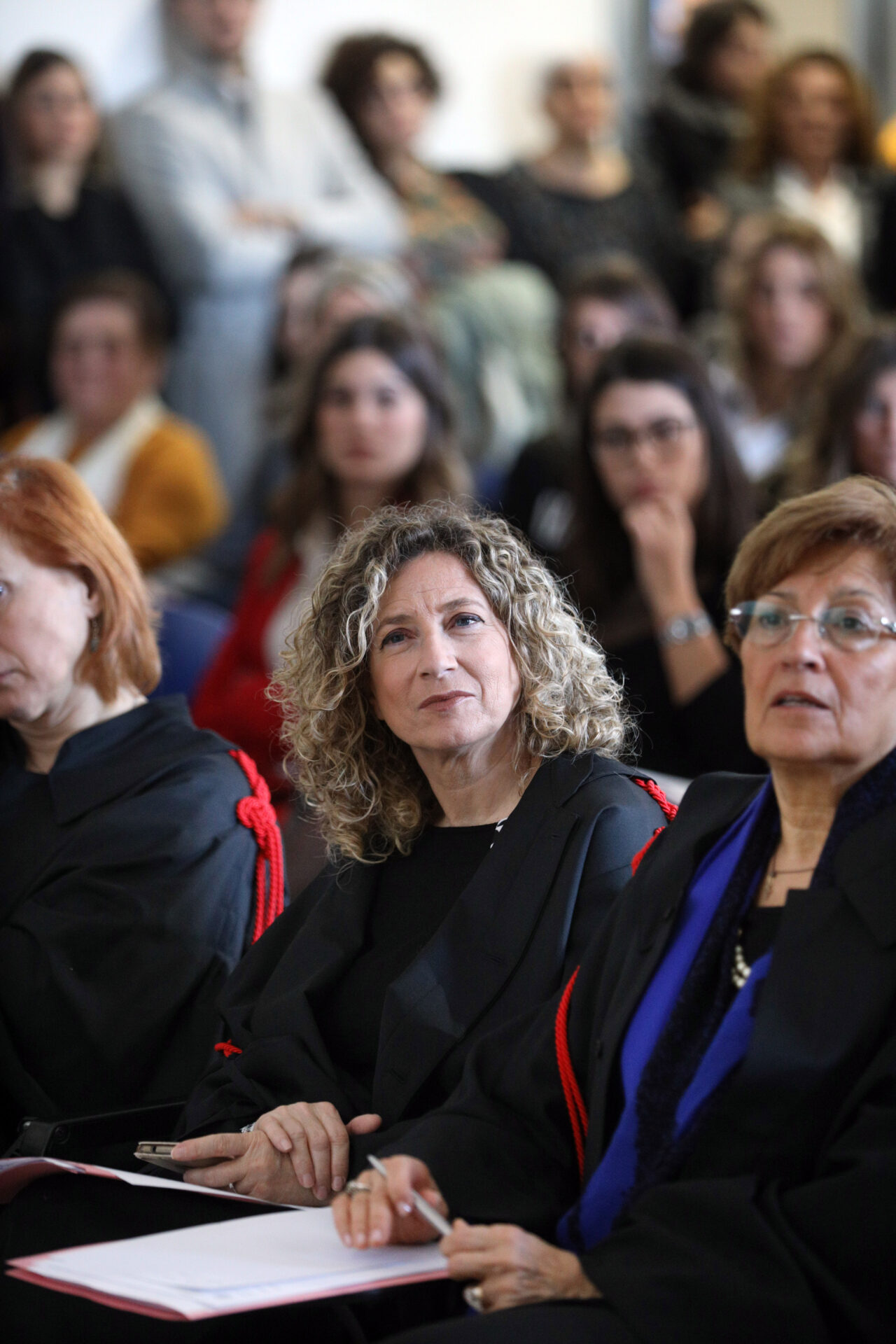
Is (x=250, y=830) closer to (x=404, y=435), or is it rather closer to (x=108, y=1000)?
(x=108, y=1000)

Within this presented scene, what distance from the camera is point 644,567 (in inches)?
119

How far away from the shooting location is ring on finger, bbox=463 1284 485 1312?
1428 millimetres

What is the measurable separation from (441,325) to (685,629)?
2.32 meters

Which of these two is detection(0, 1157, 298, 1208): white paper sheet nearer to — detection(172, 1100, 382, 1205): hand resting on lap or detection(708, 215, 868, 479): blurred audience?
detection(172, 1100, 382, 1205): hand resting on lap

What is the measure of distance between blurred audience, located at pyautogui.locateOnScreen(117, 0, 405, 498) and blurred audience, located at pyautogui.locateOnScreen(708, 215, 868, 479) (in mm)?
1466

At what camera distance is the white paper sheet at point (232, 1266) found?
→ 1337 millimetres

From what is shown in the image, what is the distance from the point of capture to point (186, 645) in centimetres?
340

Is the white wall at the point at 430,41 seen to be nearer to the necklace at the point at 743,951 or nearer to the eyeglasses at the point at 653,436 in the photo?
the eyeglasses at the point at 653,436

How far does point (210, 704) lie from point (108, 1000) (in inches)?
56.0

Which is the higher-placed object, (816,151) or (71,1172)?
(816,151)

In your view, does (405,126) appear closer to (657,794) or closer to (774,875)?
(657,794)

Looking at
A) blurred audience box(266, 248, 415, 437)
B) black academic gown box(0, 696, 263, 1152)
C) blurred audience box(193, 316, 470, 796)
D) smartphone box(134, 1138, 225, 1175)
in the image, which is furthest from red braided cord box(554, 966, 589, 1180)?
blurred audience box(266, 248, 415, 437)

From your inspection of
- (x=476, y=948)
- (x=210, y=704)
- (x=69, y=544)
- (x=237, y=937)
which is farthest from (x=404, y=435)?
(x=476, y=948)

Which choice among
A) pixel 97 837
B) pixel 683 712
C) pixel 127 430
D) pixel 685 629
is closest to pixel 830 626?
pixel 97 837
